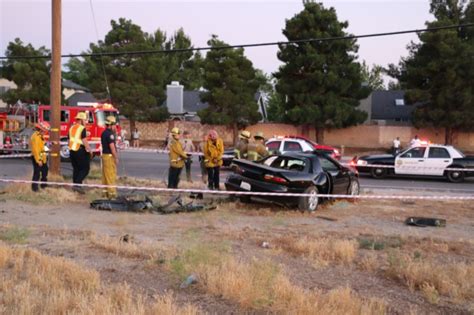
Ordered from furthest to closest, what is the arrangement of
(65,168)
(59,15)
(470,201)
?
1. (65,168)
2. (59,15)
3. (470,201)

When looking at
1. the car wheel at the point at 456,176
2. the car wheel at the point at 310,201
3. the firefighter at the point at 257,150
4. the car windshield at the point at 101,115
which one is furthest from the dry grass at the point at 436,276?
the car windshield at the point at 101,115

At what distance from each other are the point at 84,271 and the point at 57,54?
34.3 feet

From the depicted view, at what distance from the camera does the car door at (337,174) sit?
39.9 ft

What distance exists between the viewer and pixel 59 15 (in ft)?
48.6

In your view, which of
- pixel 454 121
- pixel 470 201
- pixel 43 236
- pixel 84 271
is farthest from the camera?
pixel 454 121

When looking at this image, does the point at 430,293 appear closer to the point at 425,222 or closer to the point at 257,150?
the point at 425,222

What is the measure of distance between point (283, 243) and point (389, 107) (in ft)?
151

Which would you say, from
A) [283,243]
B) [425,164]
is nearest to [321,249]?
[283,243]

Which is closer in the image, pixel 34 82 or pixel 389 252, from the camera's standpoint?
pixel 389 252

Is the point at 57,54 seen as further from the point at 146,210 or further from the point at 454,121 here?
the point at 454,121

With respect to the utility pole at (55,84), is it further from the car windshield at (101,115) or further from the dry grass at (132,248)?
the car windshield at (101,115)

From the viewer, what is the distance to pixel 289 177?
36.0 ft

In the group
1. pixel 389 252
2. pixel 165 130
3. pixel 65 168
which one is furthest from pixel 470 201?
pixel 165 130

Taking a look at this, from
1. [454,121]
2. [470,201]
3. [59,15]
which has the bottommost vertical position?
[470,201]
